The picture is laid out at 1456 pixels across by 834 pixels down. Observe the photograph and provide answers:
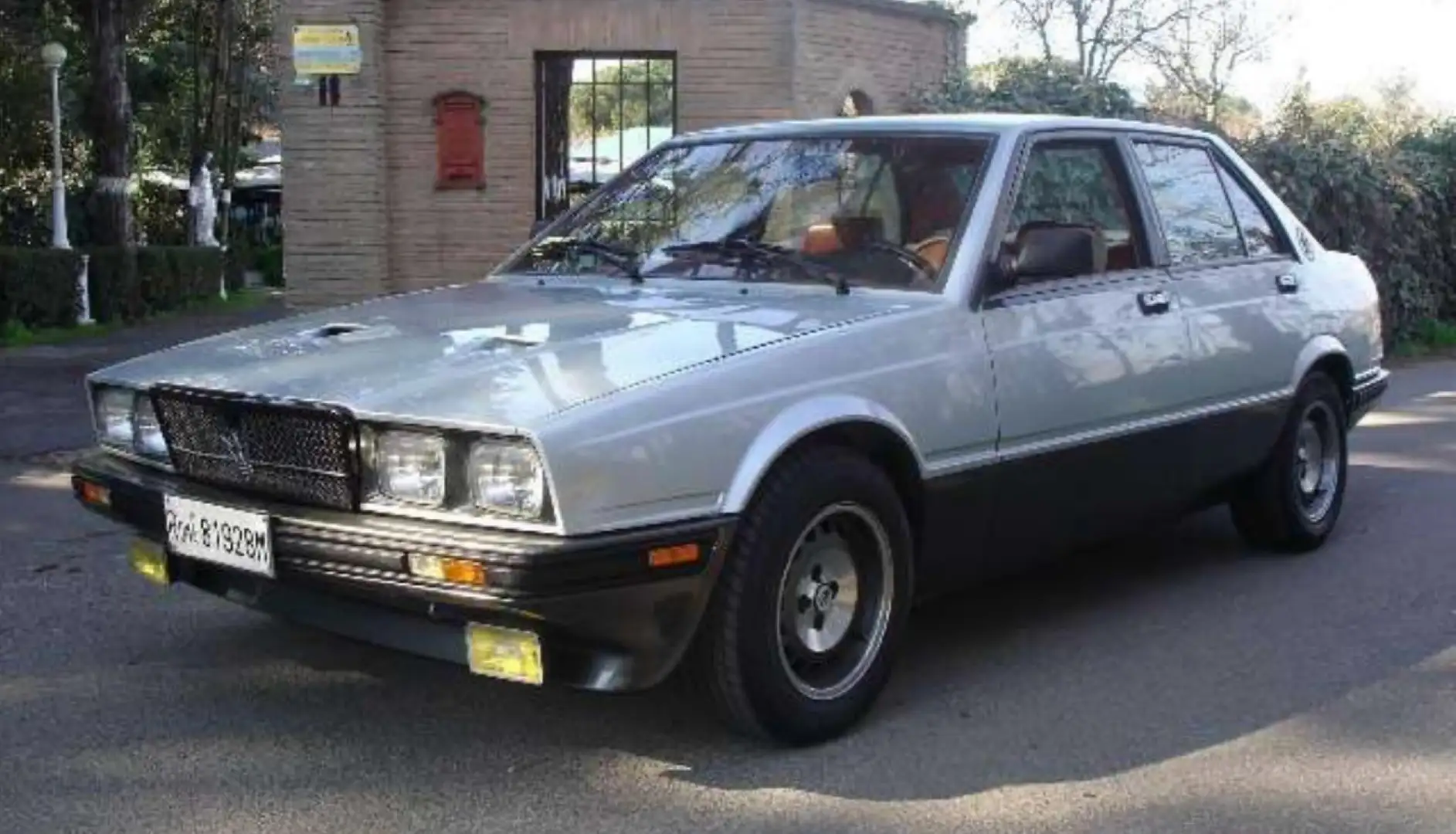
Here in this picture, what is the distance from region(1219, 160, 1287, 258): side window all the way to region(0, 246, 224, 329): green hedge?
14910mm

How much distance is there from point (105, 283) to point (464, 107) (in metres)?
9.83

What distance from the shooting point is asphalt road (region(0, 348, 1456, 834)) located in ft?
12.5

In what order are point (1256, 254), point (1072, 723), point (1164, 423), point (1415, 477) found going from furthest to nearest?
1. point (1415, 477)
2. point (1256, 254)
3. point (1164, 423)
4. point (1072, 723)

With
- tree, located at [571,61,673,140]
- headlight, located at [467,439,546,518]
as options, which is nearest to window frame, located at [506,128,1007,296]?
headlight, located at [467,439,546,518]

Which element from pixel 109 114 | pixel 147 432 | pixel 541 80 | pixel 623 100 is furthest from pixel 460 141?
pixel 109 114

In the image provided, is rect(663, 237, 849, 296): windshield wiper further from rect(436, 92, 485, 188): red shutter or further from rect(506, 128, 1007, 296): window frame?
rect(436, 92, 485, 188): red shutter

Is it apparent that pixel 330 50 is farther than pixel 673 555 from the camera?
Yes

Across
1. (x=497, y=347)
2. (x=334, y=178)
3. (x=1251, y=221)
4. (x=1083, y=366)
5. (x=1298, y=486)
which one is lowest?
(x=1298, y=486)

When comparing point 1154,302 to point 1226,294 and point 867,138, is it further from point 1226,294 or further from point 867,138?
point 867,138

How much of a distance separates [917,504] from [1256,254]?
95.1 inches

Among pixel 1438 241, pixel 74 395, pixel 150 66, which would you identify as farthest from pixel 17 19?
pixel 1438 241

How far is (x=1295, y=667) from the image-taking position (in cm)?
500

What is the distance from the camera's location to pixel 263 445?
3.98 meters

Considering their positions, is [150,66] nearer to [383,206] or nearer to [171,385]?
[383,206]
